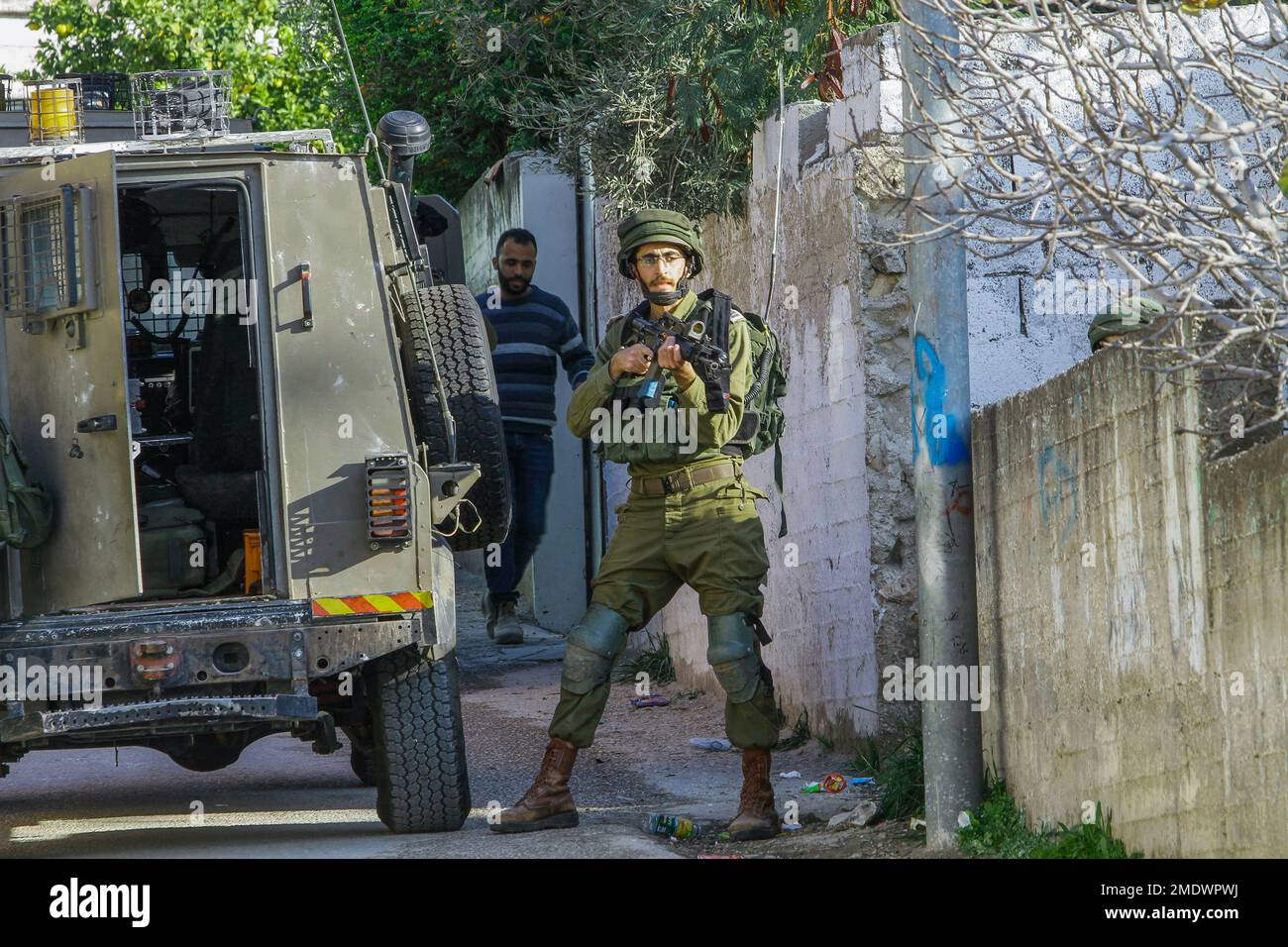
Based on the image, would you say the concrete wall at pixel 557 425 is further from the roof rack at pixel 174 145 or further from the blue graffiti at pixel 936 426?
the blue graffiti at pixel 936 426

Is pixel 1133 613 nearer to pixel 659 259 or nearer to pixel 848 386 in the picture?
pixel 659 259

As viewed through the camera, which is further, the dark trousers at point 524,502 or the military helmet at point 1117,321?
the dark trousers at point 524,502

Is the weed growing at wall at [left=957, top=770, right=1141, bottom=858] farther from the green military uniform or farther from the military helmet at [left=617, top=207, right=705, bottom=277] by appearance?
the military helmet at [left=617, top=207, right=705, bottom=277]

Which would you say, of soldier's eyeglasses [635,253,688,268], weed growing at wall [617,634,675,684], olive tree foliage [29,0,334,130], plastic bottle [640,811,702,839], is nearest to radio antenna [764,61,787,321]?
soldier's eyeglasses [635,253,688,268]

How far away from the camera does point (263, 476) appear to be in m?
5.78

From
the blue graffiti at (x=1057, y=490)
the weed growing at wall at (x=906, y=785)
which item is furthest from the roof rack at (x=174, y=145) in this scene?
the weed growing at wall at (x=906, y=785)

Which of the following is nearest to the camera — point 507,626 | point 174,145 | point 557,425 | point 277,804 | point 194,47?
point 174,145

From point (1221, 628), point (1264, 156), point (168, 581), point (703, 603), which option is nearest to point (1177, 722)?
point (1221, 628)

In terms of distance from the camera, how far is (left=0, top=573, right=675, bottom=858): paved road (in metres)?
5.71

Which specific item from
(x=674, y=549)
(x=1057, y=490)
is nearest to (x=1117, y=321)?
(x=1057, y=490)

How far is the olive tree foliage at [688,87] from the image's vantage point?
826 cm

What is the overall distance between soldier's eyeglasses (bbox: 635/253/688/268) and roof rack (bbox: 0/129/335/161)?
43.0 inches

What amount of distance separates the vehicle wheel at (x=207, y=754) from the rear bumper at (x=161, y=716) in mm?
1080

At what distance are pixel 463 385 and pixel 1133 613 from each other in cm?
276
